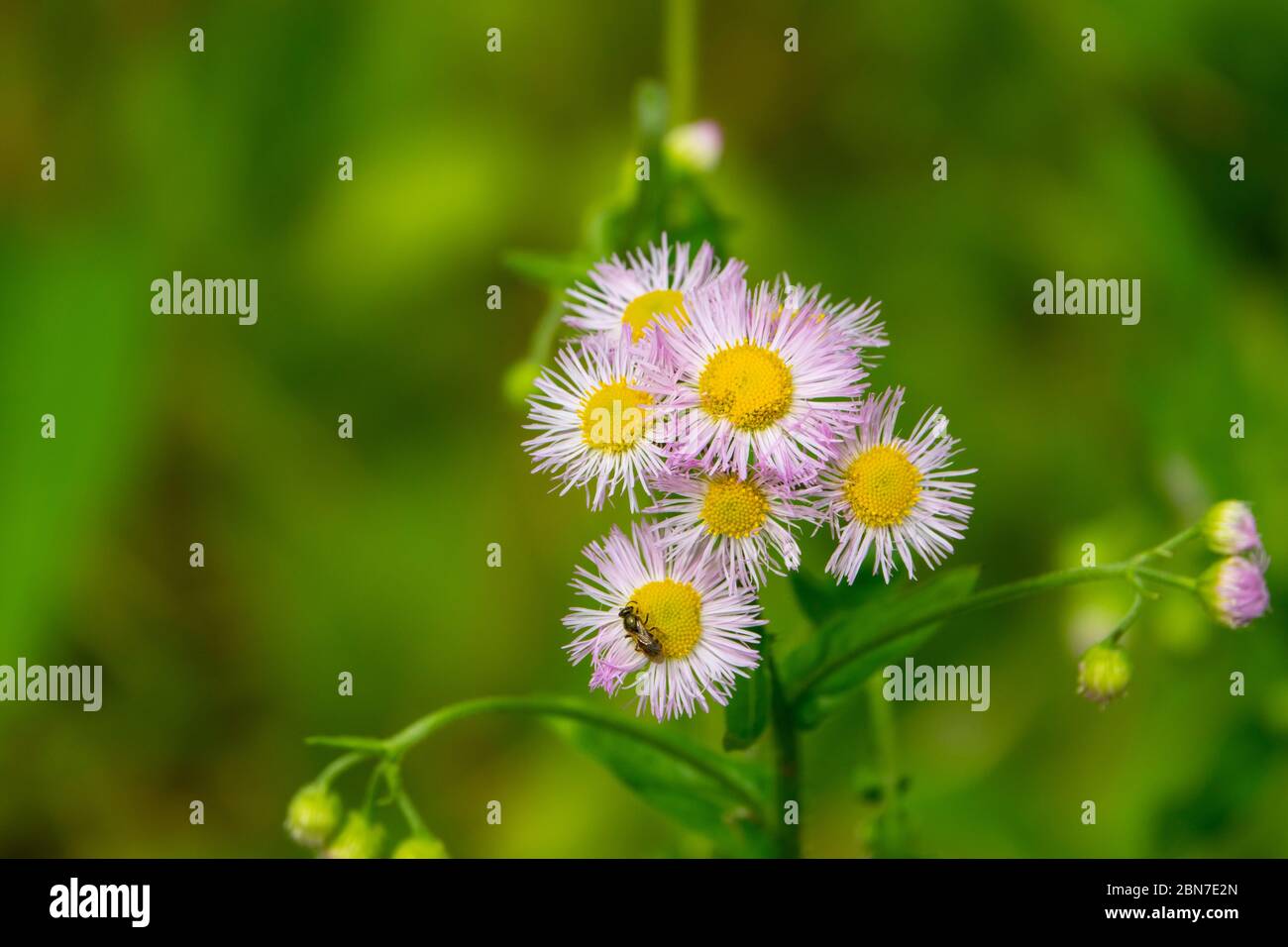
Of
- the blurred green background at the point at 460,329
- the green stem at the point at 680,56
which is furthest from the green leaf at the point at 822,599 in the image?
the green stem at the point at 680,56

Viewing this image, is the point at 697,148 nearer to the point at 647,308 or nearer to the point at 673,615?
the point at 647,308

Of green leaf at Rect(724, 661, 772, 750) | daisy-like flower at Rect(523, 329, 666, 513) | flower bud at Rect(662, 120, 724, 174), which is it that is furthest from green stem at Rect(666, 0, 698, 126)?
green leaf at Rect(724, 661, 772, 750)

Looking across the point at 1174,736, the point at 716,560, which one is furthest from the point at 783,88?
the point at 716,560

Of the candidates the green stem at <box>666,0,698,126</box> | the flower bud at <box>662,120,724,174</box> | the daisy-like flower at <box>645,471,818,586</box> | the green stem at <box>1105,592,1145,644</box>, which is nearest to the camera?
the daisy-like flower at <box>645,471,818,586</box>

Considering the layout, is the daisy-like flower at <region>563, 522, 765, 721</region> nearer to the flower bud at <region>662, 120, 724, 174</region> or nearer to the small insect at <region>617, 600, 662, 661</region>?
the small insect at <region>617, 600, 662, 661</region>
